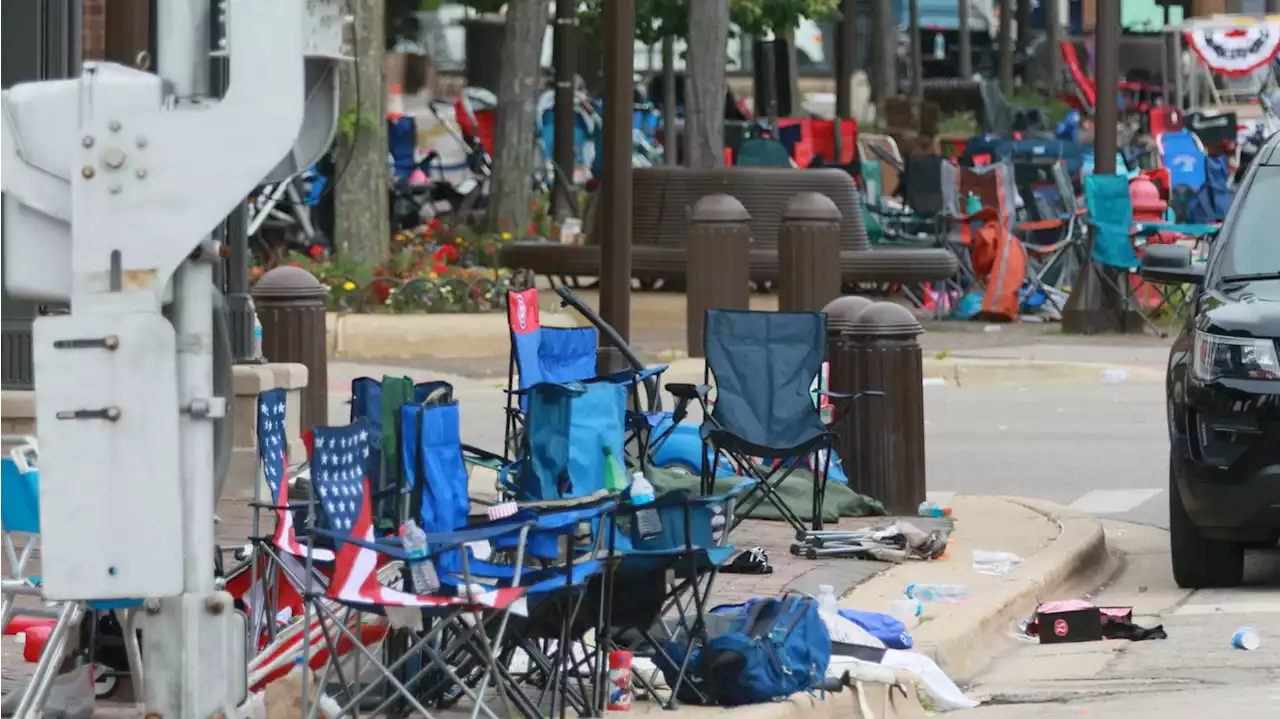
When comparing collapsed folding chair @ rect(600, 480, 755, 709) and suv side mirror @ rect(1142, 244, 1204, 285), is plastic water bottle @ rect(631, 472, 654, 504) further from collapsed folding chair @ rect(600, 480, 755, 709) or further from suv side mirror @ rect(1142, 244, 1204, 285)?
suv side mirror @ rect(1142, 244, 1204, 285)

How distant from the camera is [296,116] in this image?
530cm

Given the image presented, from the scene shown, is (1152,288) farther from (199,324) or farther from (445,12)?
(445,12)

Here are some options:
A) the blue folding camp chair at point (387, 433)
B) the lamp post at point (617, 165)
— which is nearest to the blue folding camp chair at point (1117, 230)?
the lamp post at point (617, 165)

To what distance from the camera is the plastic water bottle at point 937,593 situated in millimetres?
9156

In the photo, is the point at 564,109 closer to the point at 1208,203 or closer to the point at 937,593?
the point at 1208,203

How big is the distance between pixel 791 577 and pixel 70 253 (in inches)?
179

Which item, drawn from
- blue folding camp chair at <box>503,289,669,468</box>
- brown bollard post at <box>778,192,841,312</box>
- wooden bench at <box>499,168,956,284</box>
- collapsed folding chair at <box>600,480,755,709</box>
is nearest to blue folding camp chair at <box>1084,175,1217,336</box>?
wooden bench at <box>499,168,956,284</box>

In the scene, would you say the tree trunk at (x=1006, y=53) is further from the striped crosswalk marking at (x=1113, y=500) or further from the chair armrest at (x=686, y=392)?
the chair armrest at (x=686, y=392)

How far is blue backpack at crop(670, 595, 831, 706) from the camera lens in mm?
7012

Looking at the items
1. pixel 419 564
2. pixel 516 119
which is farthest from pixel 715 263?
pixel 419 564

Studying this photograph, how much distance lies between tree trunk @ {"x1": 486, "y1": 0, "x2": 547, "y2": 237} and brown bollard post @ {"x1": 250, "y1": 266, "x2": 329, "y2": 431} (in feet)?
40.3

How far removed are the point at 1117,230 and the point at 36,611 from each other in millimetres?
15135

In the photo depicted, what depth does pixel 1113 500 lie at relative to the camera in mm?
12594

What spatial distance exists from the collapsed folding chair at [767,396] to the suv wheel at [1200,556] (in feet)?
4.74
